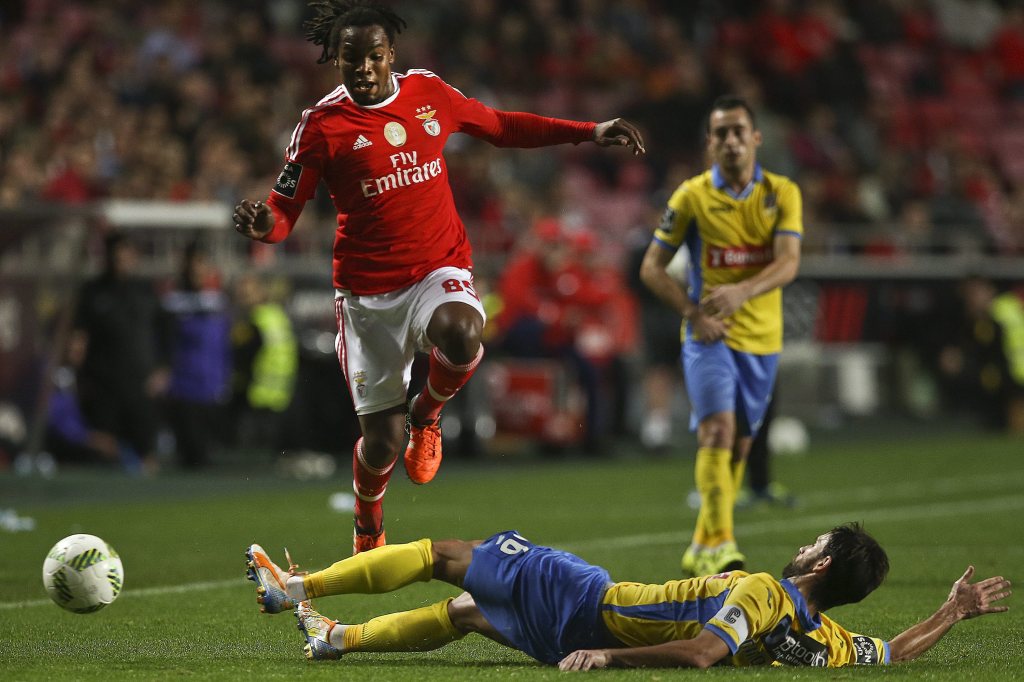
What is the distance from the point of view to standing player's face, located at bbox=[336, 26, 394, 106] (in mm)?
7160

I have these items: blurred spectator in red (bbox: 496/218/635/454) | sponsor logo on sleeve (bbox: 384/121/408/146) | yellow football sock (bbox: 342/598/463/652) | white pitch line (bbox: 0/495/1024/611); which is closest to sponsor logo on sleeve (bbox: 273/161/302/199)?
sponsor logo on sleeve (bbox: 384/121/408/146)

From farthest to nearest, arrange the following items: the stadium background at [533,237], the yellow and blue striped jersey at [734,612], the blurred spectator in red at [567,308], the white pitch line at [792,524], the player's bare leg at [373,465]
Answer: the blurred spectator in red at [567,308] → the stadium background at [533,237] → the white pitch line at [792,524] → the player's bare leg at [373,465] → the yellow and blue striped jersey at [734,612]

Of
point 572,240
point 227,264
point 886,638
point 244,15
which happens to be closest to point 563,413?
point 572,240

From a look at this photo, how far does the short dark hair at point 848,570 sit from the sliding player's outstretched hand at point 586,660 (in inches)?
30.1

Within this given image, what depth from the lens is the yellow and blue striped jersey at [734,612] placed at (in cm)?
546

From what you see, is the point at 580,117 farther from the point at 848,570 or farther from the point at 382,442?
the point at 848,570

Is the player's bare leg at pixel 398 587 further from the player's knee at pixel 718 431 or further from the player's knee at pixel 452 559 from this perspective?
the player's knee at pixel 718 431

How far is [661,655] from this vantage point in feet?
17.6

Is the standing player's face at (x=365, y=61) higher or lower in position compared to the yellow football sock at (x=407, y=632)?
higher

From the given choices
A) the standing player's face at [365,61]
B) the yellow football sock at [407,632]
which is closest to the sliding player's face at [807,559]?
the yellow football sock at [407,632]

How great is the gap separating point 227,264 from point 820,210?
8.42 meters

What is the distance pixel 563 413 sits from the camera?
55.7 feet

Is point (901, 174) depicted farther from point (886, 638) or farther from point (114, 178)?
point (886, 638)

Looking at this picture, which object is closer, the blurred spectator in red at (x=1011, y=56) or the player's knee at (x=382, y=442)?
the player's knee at (x=382, y=442)
